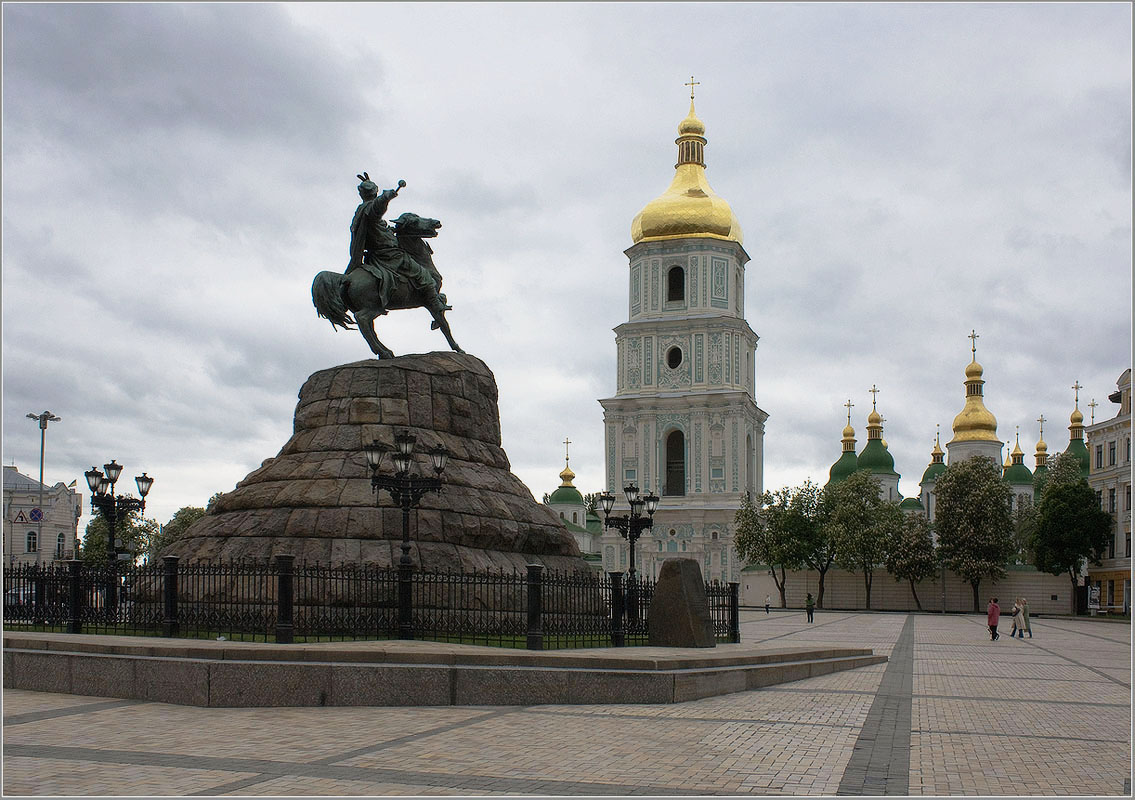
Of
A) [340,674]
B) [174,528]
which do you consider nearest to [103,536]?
[174,528]

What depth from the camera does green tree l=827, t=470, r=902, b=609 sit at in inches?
2169

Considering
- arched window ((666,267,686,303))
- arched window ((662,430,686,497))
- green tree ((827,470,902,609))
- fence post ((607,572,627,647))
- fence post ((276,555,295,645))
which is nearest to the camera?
fence post ((276,555,295,645))

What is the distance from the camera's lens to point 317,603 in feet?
52.0

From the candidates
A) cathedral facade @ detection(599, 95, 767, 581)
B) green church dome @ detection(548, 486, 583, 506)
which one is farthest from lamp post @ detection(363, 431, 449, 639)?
green church dome @ detection(548, 486, 583, 506)

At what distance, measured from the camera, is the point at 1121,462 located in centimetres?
5178

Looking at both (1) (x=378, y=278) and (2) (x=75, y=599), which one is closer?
(2) (x=75, y=599)

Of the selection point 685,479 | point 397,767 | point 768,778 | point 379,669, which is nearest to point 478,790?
point 397,767

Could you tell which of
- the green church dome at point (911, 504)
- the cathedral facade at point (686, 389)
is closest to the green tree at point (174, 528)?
the cathedral facade at point (686, 389)

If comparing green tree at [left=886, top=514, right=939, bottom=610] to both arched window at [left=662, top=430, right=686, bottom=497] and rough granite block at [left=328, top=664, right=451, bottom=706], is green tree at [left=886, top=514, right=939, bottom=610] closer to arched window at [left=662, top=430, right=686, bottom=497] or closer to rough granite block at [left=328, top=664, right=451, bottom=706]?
arched window at [left=662, top=430, right=686, bottom=497]

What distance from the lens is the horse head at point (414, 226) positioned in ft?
69.8

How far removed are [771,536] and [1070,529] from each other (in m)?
13.3

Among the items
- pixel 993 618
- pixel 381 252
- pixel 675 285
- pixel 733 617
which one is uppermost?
pixel 675 285

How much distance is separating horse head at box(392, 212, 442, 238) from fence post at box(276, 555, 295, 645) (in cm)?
871

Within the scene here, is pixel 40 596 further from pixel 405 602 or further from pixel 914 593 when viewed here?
pixel 914 593
